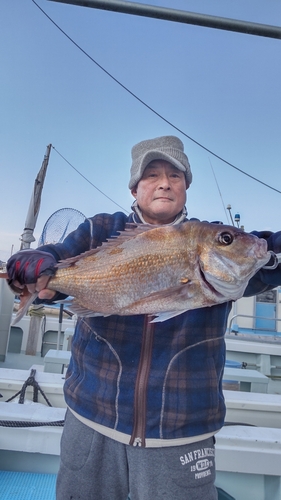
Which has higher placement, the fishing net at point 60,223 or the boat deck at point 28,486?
the fishing net at point 60,223

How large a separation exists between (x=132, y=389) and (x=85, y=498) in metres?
0.58

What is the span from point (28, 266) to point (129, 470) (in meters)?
1.12

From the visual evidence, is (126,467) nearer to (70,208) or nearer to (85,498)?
(85,498)

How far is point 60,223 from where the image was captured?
734 cm

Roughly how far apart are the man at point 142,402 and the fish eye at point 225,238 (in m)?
0.34

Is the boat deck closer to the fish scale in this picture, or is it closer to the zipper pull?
the zipper pull

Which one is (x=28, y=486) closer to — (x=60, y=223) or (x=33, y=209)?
(x=60, y=223)

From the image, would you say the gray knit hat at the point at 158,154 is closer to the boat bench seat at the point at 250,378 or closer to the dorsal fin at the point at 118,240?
the dorsal fin at the point at 118,240

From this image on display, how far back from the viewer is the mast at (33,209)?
737 cm

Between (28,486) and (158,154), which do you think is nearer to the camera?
Answer: (158,154)

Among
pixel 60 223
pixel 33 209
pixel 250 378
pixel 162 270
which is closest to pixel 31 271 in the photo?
pixel 162 270

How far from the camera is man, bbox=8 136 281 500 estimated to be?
4.99ft

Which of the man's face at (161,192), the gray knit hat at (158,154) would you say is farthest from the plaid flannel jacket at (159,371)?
the gray knit hat at (158,154)

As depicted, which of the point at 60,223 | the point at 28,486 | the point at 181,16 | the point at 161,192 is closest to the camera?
the point at 161,192
